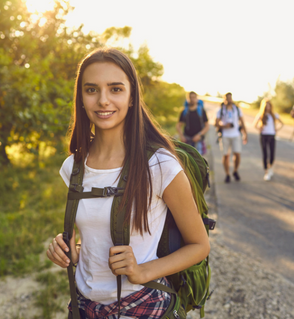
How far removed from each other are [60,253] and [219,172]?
26.8 feet

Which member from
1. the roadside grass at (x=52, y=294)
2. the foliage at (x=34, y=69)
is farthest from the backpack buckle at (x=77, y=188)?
the foliage at (x=34, y=69)

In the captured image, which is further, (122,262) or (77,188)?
(77,188)

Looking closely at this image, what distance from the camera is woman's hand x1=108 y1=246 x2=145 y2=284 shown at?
1.30 metres

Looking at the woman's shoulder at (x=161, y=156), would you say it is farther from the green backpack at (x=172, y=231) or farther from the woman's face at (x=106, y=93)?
the woman's face at (x=106, y=93)

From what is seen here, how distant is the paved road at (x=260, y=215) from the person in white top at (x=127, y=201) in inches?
116

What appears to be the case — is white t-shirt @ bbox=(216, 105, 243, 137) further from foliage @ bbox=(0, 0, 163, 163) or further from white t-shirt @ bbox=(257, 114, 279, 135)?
foliage @ bbox=(0, 0, 163, 163)

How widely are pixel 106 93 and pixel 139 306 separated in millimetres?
999

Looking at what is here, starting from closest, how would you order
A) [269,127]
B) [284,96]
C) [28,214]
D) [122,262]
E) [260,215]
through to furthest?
1. [122,262]
2. [28,214]
3. [260,215]
4. [269,127]
5. [284,96]

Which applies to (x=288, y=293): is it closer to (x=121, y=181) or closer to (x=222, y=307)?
(x=222, y=307)

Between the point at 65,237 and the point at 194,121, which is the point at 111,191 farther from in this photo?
the point at 194,121

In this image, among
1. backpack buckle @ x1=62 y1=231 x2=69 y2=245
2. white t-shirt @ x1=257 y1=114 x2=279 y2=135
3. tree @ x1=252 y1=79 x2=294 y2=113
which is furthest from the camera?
tree @ x1=252 y1=79 x2=294 y2=113

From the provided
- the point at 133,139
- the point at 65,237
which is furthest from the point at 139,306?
the point at 133,139

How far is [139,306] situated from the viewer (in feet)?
4.66

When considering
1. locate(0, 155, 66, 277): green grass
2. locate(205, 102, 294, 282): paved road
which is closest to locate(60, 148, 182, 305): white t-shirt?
locate(0, 155, 66, 277): green grass
